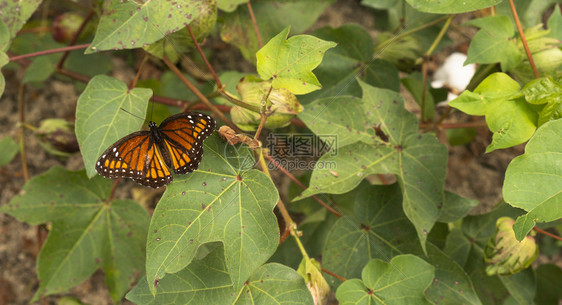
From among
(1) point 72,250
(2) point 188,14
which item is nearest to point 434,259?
(2) point 188,14

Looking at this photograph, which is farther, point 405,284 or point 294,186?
point 294,186

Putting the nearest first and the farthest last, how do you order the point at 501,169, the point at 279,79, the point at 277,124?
1. the point at 279,79
2. the point at 277,124
3. the point at 501,169

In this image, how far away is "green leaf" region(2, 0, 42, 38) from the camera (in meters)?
0.93

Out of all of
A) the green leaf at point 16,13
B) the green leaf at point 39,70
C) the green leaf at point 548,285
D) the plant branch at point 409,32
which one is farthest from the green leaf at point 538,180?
the green leaf at point 39,70

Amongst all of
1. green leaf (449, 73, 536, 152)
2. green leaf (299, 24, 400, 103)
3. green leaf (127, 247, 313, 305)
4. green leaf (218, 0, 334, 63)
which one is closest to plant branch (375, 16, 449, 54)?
green leaf (299, 24, 400, 103)

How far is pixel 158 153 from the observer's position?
761 mm

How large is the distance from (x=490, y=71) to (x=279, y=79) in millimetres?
547

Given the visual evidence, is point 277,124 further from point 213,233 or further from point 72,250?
point 72,250

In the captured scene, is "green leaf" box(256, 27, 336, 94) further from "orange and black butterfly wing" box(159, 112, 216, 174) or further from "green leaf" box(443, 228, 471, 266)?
"green leaf" box(443, 228, 471, 266)

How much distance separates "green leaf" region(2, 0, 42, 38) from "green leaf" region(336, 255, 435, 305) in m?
0.81

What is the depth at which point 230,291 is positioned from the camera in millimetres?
809

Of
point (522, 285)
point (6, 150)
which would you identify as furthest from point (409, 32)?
point (6, 150)

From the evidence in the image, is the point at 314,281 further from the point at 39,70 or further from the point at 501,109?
the point at 39,70

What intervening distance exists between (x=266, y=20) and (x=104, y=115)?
0.51 m
